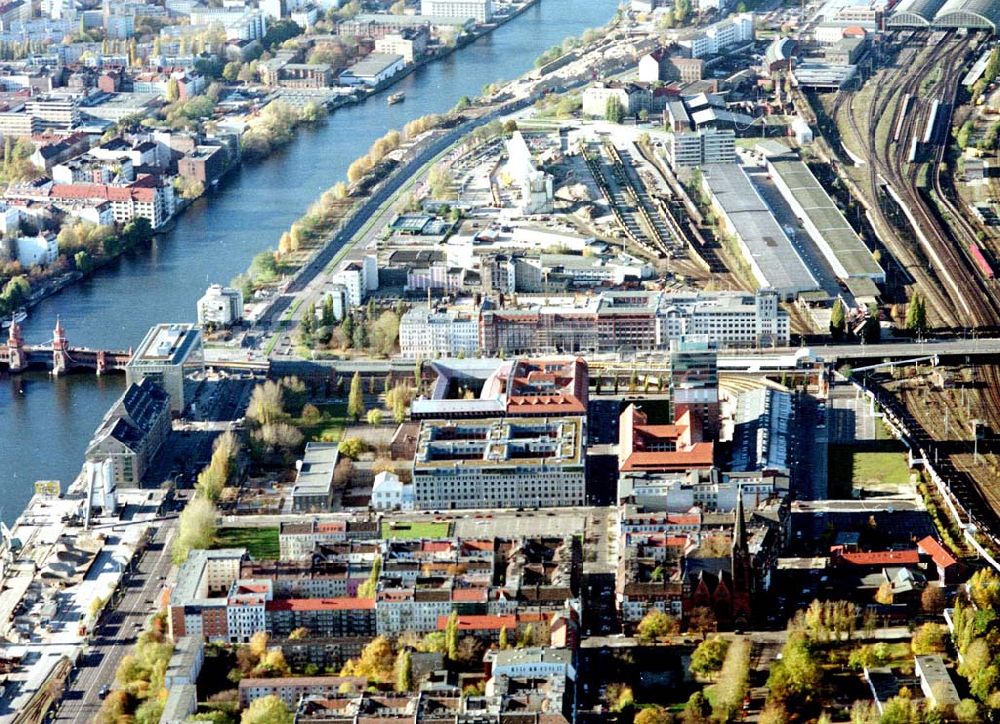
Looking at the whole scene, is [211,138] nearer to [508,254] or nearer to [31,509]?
[508,254]

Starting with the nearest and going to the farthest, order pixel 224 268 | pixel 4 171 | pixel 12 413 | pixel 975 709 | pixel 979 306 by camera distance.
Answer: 1. pixel 975 709
2. pixel 12 413
3. pixel 979 306
4. pixel 224 268
5. pixel 4 171

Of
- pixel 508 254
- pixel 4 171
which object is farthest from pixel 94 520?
pixel 4 171

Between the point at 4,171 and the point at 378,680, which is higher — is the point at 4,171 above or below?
above

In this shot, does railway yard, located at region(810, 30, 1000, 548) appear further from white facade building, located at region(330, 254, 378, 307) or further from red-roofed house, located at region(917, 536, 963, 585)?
white facade building, located at region(330, 254, 378, 307)

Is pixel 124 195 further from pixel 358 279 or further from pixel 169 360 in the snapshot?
pixel 169 360

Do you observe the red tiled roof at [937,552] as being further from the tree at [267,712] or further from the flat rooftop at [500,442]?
the tree at [267,712]

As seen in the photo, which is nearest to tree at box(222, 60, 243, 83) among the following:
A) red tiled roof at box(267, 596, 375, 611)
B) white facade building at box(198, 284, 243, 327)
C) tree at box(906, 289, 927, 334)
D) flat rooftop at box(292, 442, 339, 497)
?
white facade building at box(198, 284, 243, 327)

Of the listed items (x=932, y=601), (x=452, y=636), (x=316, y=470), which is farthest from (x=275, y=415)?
(x=932, y=601)
